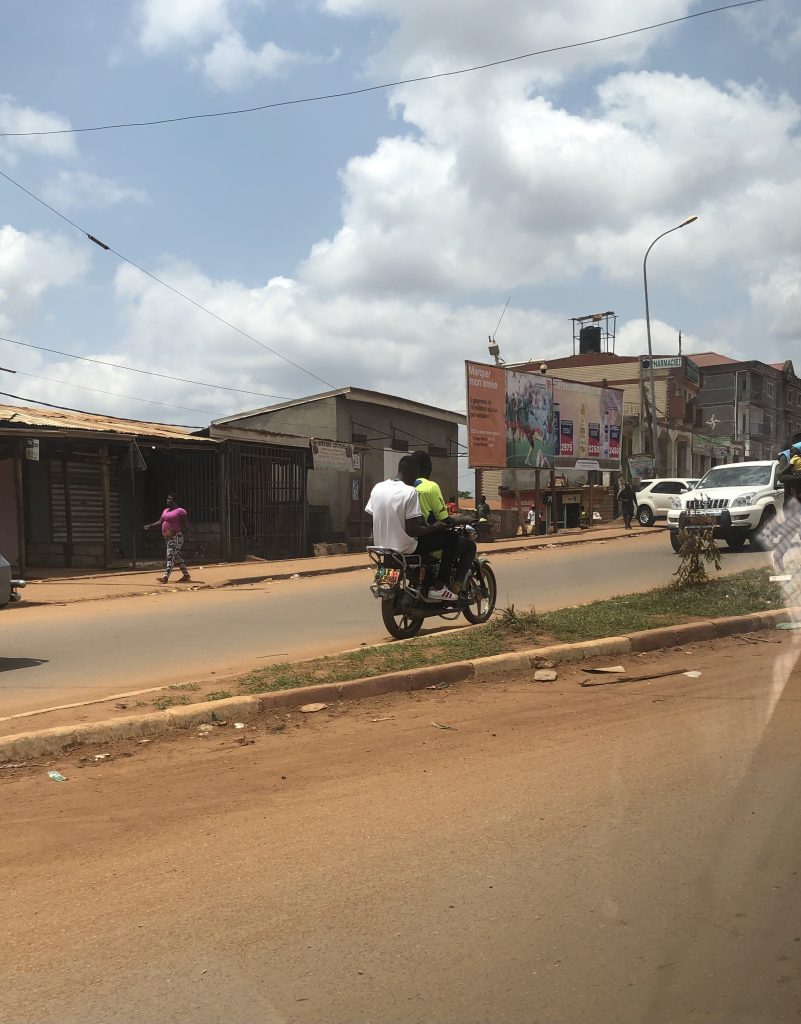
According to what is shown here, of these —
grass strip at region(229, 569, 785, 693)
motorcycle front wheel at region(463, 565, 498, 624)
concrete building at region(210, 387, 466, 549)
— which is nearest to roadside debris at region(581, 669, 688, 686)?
grass strip at region(229, 569, 785, 693)

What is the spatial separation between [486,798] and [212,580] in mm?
13939

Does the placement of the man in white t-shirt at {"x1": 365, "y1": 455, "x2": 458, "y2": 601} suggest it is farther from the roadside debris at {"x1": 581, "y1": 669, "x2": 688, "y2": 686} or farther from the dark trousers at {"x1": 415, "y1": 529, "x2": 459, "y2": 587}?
the roadside debris at {"x1": 581, "y1": 669, "x2": 688, "y2": 686}

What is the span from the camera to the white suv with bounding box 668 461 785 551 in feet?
57.2

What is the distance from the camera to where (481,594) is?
976cm

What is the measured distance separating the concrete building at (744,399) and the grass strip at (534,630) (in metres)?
62.1

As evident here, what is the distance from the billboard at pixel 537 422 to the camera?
3094 centimetres

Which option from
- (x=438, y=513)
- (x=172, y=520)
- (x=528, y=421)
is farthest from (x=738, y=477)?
(x=528, y=421)

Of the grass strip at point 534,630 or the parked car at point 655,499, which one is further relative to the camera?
the parked car at point 655,499

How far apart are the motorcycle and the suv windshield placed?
10.3 metres

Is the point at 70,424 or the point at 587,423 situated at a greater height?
the point at 587,423

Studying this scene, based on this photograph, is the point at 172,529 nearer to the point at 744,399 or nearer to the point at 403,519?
the point at 403,519

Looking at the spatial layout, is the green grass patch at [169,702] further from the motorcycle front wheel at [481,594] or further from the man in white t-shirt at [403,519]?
the motorcycle front wheel at [481,594]

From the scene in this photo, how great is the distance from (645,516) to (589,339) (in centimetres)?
3042

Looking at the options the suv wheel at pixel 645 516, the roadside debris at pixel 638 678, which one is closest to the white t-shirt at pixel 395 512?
the roadside debris at pixel 638 678
